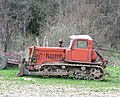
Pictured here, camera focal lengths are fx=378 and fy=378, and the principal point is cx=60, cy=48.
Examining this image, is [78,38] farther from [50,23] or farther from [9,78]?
[50,23]

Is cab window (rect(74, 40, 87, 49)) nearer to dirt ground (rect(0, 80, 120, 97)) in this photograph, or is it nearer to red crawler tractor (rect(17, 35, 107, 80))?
red crawler tractor (rect(17, 35, 107, 80))

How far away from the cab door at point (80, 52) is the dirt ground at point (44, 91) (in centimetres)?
272

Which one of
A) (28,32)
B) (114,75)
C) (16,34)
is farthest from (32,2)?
(114,75)

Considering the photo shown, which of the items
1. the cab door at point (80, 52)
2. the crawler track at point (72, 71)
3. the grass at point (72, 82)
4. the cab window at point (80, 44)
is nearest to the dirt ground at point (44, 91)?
the grass at point (72, 82)

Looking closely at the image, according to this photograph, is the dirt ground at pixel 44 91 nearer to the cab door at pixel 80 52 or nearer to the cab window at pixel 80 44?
the cab door at pixel 80 52

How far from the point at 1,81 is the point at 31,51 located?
108 inches

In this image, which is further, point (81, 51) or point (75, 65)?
point (81, 51)

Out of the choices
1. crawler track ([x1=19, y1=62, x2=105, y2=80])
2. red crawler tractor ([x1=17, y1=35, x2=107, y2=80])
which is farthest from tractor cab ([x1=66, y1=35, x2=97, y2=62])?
crawler track ([x1=19, y1=62, x2=105, y2=80])

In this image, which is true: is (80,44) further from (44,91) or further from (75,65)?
(44,91)

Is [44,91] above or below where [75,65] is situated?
below

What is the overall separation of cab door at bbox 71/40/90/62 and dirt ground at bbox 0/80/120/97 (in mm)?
2718

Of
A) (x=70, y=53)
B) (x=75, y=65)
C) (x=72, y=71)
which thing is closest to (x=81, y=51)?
(x=70, y=53)

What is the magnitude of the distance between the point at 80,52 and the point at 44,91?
446 centimetres

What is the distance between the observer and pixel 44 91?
13117mm
